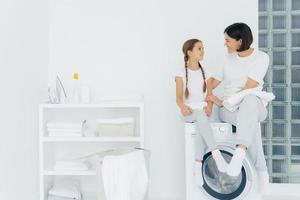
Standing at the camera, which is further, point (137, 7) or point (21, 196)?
point (137, 7)

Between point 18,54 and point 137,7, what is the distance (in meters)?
1.17

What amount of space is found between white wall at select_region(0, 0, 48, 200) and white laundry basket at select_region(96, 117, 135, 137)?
1.81ft

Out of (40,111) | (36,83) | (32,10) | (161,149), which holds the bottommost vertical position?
(161,149)

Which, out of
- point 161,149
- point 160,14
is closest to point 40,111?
point 161,149

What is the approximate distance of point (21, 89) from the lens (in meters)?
3.00

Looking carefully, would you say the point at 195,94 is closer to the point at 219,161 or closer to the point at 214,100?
the point at 214,100

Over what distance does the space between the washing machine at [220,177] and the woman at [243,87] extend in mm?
78

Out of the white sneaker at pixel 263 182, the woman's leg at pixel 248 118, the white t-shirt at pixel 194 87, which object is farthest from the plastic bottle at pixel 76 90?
the white sneaker at pixel 263 182

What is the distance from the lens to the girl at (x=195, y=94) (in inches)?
116

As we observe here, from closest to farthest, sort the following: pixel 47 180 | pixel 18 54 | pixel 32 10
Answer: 1. pixel 18 54
2. pixel 32 10
3. pixel 47 180

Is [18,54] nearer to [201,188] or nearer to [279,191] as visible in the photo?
[201,188]

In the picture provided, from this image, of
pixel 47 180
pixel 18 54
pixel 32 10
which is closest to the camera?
pixel 18 54

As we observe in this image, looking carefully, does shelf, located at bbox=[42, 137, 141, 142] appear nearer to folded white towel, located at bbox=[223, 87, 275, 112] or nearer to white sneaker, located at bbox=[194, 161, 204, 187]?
white sneaker, located at bbox=[194, 161, 204, 187]

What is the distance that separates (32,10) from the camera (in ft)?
10.7
